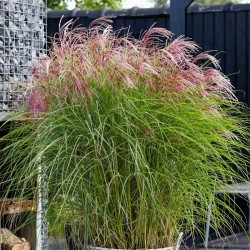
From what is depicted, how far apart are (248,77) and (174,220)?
12.5 ft

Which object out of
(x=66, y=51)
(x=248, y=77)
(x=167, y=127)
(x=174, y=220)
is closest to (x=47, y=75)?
(x=66, y=51)

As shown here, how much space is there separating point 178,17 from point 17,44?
2118 mm

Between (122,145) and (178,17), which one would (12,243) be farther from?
(178,17)

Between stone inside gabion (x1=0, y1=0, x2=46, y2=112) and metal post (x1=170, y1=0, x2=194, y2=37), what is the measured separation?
182cm

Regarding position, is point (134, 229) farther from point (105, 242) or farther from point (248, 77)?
point (248, 77)

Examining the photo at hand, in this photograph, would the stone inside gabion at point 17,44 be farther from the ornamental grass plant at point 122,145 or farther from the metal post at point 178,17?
the metal post at point 178,17

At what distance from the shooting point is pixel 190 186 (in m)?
3.47

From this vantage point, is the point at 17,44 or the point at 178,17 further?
the point at 178,17

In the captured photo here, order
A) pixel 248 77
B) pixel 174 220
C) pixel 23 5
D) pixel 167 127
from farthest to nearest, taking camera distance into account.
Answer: pixel 248 77
pixel 23 5
pixel 174 220
pixel 167 127

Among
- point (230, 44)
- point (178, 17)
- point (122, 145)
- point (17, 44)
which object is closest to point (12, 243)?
point (17, 44)

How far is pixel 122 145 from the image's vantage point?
11.4 feet

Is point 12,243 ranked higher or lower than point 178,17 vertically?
lower

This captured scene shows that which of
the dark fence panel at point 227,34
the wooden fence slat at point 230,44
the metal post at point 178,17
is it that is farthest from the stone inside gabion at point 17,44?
the wooden fence slat at point 230,44

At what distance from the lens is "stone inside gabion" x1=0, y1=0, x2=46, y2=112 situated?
4430 mm
